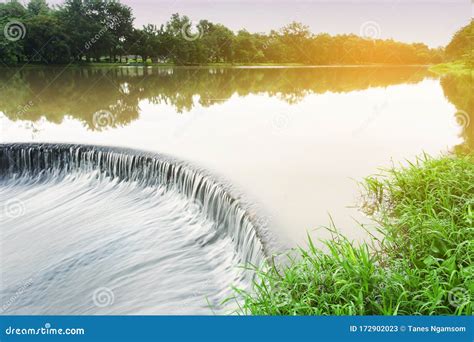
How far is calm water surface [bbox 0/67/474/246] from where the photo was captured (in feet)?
15.5

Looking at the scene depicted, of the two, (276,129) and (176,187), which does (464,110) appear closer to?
(276,129)

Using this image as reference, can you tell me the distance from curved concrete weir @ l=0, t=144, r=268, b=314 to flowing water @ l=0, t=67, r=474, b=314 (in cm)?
2

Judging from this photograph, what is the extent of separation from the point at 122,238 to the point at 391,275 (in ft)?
10.8

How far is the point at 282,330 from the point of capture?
6.78ft

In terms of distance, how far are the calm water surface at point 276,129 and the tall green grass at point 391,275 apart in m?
0.56

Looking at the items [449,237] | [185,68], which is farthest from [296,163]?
[185,68]

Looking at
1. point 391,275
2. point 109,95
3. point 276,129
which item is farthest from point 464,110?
point 109,95

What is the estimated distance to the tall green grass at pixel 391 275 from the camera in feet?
7.80

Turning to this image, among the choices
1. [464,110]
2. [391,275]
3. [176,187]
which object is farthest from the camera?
[464,110]

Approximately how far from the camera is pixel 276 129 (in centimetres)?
842

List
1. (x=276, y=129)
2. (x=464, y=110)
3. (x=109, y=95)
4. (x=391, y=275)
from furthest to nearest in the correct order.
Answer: (x=109, y=95)
(x=464, y=110)
(x=276, y=129)
(x=391, y=275)

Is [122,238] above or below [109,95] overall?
below

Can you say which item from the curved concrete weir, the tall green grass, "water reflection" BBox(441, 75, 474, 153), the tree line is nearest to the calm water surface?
"water reflection" BBox(441, 75, 474, 153)

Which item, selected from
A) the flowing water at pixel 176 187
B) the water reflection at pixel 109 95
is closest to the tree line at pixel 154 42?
the water reflection at pixel 109 95
